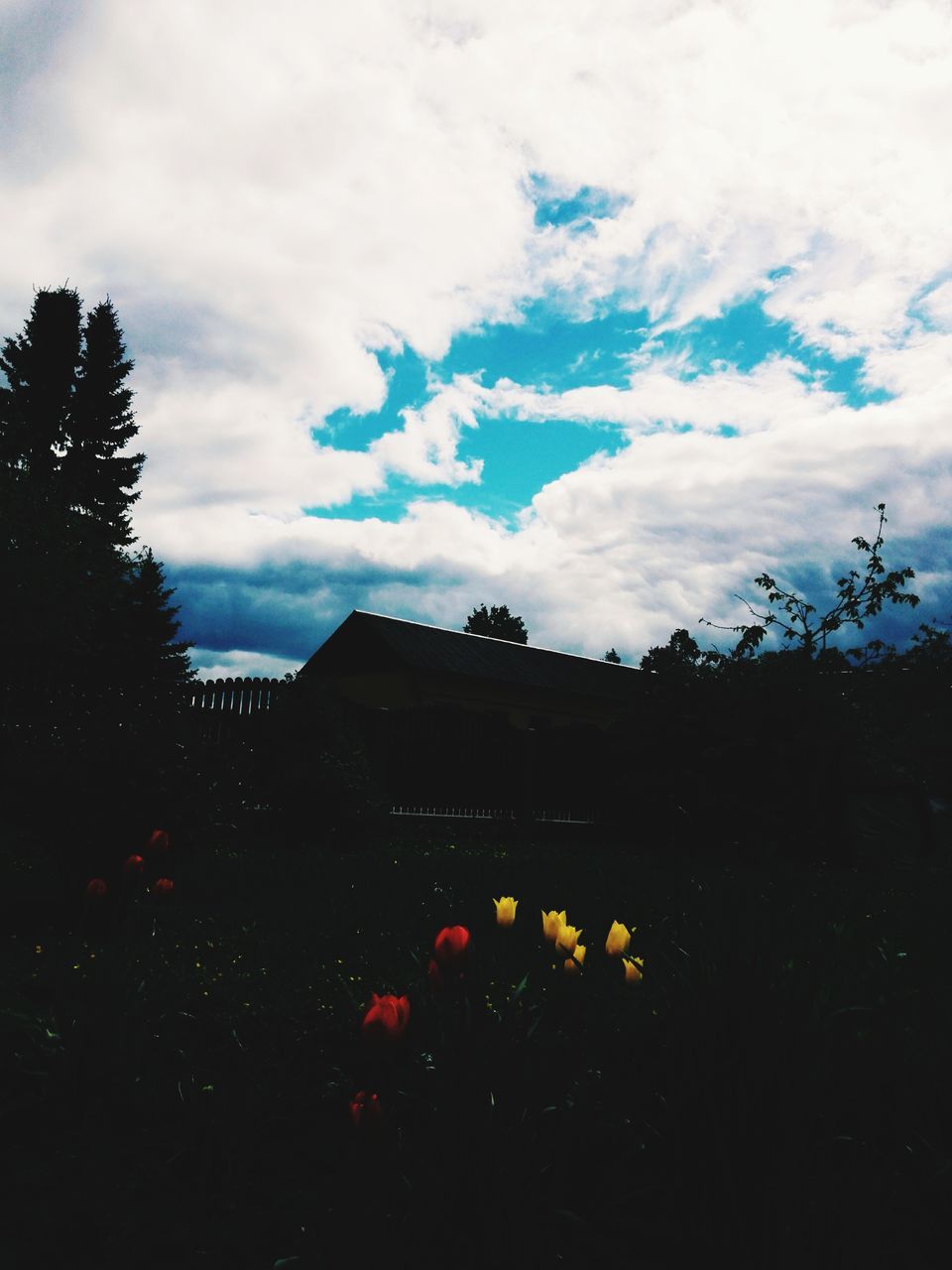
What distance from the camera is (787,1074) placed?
2018 millimetres

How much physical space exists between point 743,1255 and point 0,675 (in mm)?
13835

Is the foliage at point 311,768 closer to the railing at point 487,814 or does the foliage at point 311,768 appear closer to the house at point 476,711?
the house at point 476,711

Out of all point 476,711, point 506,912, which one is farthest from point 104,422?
point 506,912

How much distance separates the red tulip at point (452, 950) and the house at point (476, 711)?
9.07 meters

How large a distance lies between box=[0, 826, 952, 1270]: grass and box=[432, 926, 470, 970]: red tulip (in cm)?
8

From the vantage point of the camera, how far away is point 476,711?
21.7 meters

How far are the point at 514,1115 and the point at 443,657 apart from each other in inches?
1170

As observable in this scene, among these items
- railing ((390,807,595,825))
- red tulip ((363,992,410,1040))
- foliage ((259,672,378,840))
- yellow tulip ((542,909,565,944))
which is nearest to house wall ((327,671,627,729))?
railing ((390,807,595,825))

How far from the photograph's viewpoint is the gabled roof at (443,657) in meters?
30.8

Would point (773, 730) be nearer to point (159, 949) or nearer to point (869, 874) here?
point (869, 874)

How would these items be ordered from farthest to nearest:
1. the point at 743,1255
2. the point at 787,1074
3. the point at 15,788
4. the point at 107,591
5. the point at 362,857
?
the point at 107,591 < the point at 362,857 < the point at 15,788 < the point at 787,1074 < the point at 743,1255

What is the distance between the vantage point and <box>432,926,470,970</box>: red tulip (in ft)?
7.66

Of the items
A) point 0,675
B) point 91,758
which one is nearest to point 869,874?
point 91,758

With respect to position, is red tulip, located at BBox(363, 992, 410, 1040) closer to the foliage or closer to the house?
the foliage
